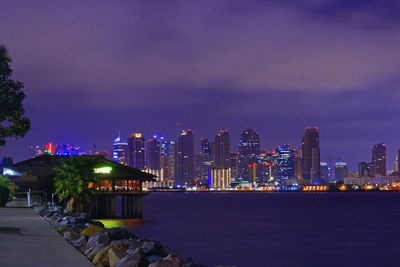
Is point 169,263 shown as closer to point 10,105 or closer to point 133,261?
point 133,261

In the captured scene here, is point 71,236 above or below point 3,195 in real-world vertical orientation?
below

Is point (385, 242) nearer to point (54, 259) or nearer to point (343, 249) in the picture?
point (343, 249)

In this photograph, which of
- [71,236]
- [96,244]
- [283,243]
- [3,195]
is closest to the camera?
[96,244]

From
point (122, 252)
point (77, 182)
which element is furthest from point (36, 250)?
point (77, 182)

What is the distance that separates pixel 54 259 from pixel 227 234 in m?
48.3

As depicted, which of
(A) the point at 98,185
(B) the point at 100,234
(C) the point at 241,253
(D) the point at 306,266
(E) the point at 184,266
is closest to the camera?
(E) the point at 184,266

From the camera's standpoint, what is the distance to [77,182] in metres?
56.3

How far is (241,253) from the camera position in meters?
44.9

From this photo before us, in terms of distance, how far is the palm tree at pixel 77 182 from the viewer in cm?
5572

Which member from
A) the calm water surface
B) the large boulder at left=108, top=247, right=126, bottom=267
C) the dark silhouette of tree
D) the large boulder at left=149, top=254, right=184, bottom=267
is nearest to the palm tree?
the calm water surface

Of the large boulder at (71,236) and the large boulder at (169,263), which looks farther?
the large boulder at (71,236)

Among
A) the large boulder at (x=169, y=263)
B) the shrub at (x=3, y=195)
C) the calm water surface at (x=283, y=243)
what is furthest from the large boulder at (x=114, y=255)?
the shrub at (x=3, y=195)

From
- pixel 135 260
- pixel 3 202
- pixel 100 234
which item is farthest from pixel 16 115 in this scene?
pixel 3 202

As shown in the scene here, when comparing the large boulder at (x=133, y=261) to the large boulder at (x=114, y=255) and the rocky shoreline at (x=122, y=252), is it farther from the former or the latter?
the large boulder at (x=114, y=255)
